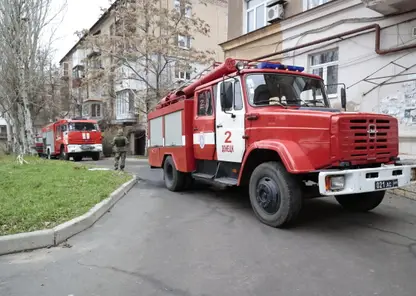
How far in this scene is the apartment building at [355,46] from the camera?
31.2 feet

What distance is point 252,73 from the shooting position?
6309 mm

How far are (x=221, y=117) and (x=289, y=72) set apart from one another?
1.53 metres

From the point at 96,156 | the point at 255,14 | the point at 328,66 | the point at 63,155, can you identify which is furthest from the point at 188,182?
the point at 63,155

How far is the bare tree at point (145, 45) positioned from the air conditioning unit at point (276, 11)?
9.25 meters

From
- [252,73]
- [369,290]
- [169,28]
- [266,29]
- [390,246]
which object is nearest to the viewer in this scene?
[369,290]

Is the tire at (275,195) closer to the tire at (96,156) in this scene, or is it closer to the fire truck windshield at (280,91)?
the fire truck windshield at (280,91)

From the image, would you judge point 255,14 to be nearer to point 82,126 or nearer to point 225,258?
point 225,258

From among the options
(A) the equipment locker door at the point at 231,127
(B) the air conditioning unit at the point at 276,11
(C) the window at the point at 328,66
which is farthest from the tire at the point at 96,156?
(A) the equipment locker door at the point at 231,127

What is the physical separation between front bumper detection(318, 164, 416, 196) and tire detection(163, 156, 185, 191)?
15.9ft

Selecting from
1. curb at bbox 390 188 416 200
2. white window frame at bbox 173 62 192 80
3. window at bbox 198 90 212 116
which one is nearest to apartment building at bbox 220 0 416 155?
curb at bbox 390 188 416 200

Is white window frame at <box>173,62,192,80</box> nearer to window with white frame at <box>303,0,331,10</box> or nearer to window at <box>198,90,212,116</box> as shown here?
window with white frame at <box>303,0,331,10</box>

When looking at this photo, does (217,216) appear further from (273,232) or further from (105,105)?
(105,105)

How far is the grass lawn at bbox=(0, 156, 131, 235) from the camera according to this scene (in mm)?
5184

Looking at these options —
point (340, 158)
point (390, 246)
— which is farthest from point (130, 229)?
point (390, 246)
